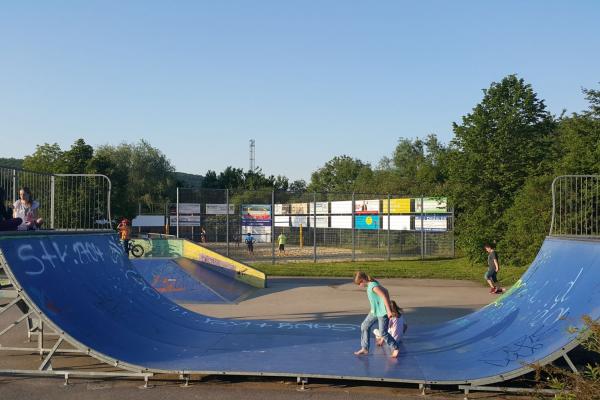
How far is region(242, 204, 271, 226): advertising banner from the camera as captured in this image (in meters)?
29.5

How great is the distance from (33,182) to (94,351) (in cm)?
484

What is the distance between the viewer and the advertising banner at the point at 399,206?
31266 mm

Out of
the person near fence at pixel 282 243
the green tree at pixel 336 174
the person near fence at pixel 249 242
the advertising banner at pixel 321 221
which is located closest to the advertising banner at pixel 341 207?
the advertising banner at pixel 321 221

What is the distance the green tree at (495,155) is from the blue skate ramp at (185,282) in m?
13.6

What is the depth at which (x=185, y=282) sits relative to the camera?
16.0 metres

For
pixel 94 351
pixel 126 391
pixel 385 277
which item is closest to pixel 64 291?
pixel 94 351

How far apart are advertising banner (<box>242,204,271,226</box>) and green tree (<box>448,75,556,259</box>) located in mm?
9487

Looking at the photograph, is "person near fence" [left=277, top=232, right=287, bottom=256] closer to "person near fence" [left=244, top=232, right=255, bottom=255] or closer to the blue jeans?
"person near fence" [left=244, top=232, right=255, bottom=255]

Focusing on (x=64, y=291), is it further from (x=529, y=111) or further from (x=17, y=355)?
(x=529, y=111)

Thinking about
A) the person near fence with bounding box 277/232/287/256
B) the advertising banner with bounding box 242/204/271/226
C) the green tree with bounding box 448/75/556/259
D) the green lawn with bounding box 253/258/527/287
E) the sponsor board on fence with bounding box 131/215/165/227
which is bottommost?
the green lawn with bounding box 253/258/527/287

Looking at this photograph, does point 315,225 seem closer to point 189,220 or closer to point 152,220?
point 189,220

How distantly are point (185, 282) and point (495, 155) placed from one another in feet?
54.6

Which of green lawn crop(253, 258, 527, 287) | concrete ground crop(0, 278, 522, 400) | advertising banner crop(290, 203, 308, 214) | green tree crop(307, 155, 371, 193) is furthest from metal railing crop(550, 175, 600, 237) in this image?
green tree crop(307, 155, 371, 193)

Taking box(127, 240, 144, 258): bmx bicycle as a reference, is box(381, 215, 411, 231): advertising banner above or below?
above
